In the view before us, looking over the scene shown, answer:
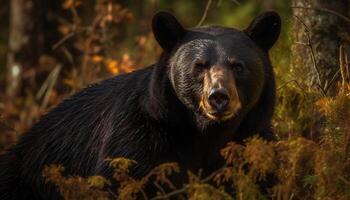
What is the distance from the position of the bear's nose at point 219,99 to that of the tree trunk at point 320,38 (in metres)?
1.56

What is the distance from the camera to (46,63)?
465 inches

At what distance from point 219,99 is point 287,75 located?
1780 millimetres

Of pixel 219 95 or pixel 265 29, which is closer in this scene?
pixel 219 95

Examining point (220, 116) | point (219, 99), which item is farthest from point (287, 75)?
point (219, 99)

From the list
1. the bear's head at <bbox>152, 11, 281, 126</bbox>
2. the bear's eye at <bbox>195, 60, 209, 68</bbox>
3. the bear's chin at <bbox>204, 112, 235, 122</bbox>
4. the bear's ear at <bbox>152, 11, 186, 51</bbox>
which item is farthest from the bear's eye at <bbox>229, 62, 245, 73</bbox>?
the bear's ear at <bbox>152, 11, 186, 51</bbox>

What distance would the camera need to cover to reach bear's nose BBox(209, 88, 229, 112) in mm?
6301

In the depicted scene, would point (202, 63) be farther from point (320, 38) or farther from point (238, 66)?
point (320, 38)

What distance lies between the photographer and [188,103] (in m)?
6.79

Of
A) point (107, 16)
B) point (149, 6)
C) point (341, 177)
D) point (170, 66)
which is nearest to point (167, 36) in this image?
point (170, 66)

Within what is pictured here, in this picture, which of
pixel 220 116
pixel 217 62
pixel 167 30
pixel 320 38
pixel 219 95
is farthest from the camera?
pixel 320 38

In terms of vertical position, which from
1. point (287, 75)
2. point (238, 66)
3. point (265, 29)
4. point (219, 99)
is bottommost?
point (287, 75)

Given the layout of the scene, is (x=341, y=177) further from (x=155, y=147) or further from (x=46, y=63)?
(x=46, y=63)

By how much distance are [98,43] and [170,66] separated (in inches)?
186

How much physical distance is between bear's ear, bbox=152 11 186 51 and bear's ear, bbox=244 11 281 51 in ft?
1.50
